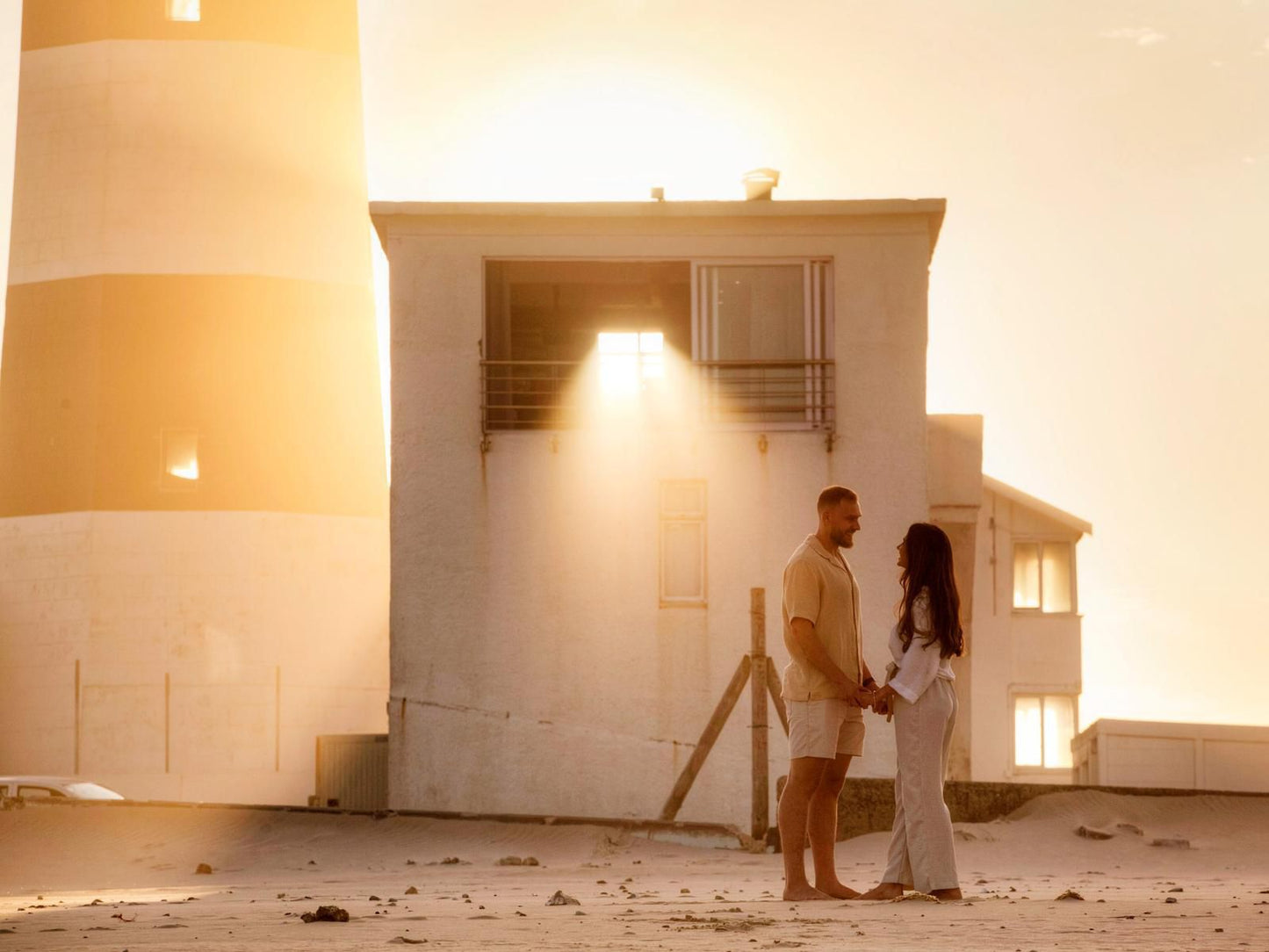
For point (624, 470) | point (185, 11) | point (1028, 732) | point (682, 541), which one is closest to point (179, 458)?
point (185, 11)

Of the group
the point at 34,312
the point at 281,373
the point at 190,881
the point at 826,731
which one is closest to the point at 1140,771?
the point at 281,373

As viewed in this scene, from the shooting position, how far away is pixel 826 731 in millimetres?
9055

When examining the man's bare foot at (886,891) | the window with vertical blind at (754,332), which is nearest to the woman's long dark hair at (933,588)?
the man's bare foot at (886,891)

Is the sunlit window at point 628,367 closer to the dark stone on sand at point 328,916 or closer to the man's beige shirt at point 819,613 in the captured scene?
the man's beige shirt at point 819,613

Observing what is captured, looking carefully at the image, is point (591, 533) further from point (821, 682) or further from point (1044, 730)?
point (1044, 730)

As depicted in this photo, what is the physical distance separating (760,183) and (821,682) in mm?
13837

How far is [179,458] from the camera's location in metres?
28.6

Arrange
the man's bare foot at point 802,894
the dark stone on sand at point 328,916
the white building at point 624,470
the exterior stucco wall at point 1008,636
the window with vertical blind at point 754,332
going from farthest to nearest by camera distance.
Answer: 1. the exterior stucco wall at point 1008,636
2. the window with vertical blind at point 754,332
3. the white building at point 624,470
4. the man's bare foot at point 802,894
5. the dark stone on sand at point 328,916

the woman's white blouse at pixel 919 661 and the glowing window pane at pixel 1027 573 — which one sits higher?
the glowing window pane at pixel 1027 573

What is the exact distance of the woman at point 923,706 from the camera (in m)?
8.74

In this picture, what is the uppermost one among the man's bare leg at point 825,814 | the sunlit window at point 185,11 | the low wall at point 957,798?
the sunlit window at point 185,11

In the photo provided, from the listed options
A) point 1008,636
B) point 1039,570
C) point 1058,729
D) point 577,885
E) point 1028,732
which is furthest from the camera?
point 1039,570

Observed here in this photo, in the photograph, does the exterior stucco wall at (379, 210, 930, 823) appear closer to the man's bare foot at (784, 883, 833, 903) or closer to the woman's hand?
the man's bare foot at (784, 883, 833, 903)

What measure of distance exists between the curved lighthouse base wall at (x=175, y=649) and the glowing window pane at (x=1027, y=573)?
12.6 meters
